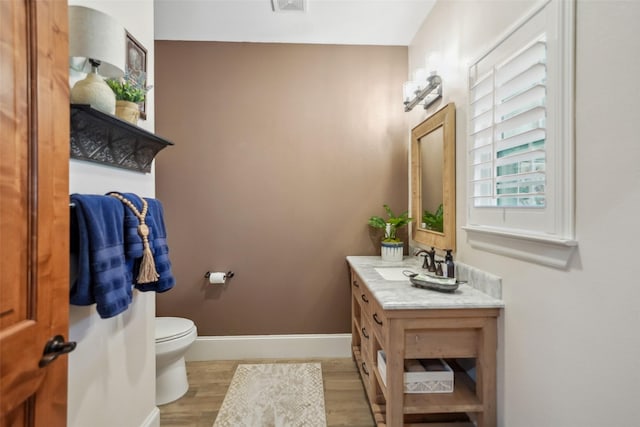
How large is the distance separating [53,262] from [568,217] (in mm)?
1536

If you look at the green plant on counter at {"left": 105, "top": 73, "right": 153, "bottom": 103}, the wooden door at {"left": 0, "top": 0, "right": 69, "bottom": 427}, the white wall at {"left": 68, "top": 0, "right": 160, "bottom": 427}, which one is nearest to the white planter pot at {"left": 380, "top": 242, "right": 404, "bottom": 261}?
the white wall at {"left": 68, "top": 0, "right": 160, "bottom": 427}

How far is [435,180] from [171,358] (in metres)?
2.06

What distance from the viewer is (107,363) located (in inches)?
49.7

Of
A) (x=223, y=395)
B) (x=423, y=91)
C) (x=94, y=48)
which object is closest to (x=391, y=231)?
(x=423, y=91)

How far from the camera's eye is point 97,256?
3.32ft

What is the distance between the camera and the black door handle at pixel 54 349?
783 mm

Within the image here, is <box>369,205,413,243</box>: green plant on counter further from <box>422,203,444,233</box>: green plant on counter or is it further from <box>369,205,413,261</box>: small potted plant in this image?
<box>422,203,444,233</box>: green plant on counter

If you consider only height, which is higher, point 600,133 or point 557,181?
point 600,133

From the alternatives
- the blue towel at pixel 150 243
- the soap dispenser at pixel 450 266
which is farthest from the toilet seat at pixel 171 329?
the soap dispenser at pixel 450 266

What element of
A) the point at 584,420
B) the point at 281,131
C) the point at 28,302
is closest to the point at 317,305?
the point at 281,131

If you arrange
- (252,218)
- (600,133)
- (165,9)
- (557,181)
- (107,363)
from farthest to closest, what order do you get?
1. (252,218)
2. (165,9)
3. (107,363)
4. (557,181)
5. (600,133)

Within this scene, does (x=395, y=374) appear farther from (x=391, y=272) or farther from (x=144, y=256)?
(x=144, y=256)

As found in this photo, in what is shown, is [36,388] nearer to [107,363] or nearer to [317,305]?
[107,363]

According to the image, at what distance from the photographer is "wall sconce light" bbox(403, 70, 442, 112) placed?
1.93m
